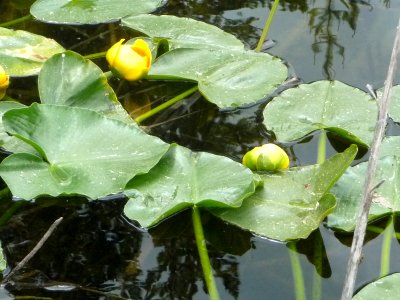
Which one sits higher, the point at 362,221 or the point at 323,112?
the point at 362,221

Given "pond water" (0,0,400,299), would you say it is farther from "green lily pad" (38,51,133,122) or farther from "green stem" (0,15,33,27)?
"green stem" (0,15,33,27)

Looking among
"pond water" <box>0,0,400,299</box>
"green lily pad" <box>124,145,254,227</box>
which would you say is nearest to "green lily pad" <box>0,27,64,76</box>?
"pond water" <box>0,0,400,299</box>

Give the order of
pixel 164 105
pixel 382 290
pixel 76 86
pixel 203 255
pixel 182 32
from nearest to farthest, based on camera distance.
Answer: pixel 382 290
pixel 203 255
pixel 76 86
pixel 164 105
pixel 182 32

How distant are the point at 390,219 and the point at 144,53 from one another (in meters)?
0.53

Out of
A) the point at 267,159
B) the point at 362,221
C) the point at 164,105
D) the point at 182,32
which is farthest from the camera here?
the point at 182,32

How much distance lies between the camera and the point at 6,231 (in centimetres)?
117

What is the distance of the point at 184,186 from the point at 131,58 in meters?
0.34

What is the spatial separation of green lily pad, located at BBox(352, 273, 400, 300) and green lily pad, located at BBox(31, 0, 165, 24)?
2.83 feet

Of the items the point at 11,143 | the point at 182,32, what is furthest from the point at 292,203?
the point at 182,32

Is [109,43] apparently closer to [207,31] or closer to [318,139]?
[207,31]

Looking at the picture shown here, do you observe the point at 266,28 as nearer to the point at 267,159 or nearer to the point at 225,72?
the point at 225,72

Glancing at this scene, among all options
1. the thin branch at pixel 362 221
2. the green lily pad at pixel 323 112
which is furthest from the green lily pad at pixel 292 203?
the thin branch at pixel 362 221

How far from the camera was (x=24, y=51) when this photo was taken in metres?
1.49

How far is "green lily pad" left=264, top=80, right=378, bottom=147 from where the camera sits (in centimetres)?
134
